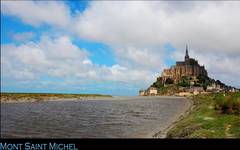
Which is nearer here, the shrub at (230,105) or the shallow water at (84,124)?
the shrub at (230,105)

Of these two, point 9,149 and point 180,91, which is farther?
point 180,91

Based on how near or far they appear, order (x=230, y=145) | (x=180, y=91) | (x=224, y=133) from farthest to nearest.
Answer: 1. (x=180, y=91)
2. (x=224, y=133)
3. (x=230, y=145)

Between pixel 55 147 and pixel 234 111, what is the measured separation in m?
27.9

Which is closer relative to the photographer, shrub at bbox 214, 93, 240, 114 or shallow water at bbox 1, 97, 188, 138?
shrub at bbox 214, 93, 240, 114

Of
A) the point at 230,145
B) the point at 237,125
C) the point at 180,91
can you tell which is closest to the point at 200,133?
the point at 237,125

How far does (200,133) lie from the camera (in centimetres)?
2172

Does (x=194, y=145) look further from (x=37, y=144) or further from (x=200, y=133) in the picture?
(x=200, y=133)

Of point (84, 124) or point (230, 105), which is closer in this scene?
point (230, 105)

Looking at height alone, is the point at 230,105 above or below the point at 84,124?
above

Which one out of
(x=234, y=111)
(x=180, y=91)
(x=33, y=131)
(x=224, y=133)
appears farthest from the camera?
(x=180, y=91)

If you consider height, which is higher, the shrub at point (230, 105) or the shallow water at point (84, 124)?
the shrub at point (230, 105)

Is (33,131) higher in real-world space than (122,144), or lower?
lower

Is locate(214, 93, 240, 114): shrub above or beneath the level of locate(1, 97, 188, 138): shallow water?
above

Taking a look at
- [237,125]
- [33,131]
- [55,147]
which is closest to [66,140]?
[55,147]
